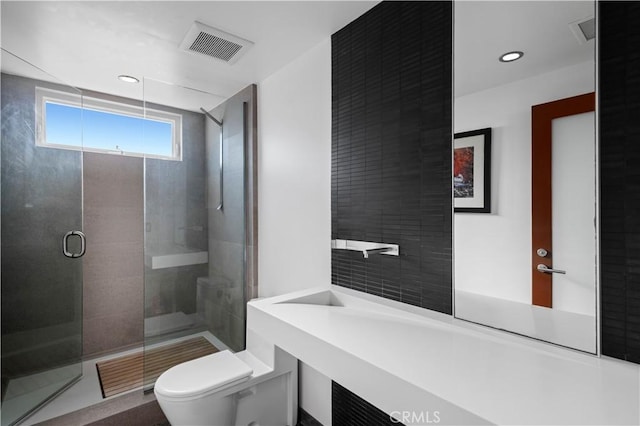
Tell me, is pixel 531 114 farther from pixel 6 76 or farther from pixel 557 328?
pixel 6 76

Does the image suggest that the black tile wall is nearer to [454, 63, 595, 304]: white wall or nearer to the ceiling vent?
[454, 63, 595, 304]: white wall

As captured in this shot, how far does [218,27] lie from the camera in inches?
72.7

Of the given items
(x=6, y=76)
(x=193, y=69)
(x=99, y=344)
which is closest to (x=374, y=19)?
(x=193, y=69)

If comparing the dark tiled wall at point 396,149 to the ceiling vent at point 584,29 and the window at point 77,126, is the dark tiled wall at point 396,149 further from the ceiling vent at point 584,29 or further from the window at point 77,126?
A: the window at point 77,126

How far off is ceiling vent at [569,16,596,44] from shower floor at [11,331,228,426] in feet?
8.83

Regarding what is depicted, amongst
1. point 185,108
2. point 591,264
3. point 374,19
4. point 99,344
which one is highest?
point 374,19

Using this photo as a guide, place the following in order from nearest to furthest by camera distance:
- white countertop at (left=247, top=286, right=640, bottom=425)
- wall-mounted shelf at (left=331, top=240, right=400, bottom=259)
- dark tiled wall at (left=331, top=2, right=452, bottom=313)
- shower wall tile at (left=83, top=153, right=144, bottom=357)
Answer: white countertop at (left=247, top=286, right=640, bottom=425), dark tiled wall at (left=331, top=2, right=452, bottom=313), wall-mounted shelf at (left=331, top=240, right=400, bottom=259), shower wall tile at (left=83, top=153, right=144, bottom=357)

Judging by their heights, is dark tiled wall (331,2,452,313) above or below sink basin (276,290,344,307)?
above

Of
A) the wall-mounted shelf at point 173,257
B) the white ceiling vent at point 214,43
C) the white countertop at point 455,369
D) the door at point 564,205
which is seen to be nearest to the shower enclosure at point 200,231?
the wall-mounted shelf at point 173,257

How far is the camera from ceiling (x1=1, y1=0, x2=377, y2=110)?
65.4 inches

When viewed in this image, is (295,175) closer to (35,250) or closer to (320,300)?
(320,300)

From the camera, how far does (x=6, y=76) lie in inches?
75.9

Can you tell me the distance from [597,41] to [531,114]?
0.26 meters

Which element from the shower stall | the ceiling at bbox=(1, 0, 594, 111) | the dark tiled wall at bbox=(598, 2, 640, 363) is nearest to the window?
the shower stall
